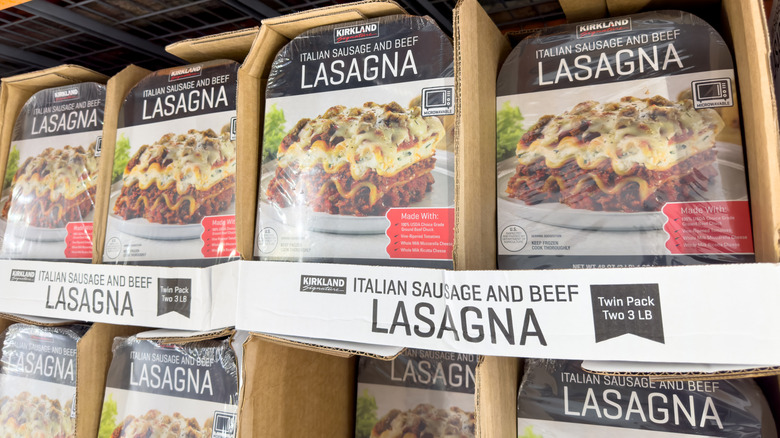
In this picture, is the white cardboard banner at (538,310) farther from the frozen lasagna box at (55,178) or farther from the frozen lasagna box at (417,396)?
the frozen lasagna box at (55,178)

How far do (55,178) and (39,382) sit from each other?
1.71 feet

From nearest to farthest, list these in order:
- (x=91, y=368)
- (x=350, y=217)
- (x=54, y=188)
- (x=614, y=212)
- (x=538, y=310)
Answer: (x=538, y=310)
(x=614, y=212)
(x=350, y=217)
(x=91, y=368)
(x=54, y=188)

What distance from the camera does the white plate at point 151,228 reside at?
1.11m

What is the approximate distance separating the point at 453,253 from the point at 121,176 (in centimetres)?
88

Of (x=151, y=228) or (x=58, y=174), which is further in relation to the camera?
(x=58, y=174)

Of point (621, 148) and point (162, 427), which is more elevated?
point (621, 148)
